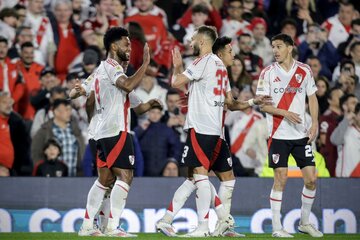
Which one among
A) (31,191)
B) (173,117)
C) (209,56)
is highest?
(209,56)

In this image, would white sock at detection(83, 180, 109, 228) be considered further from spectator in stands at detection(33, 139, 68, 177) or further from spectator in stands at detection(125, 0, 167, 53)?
spectator in stands at detection(125, 0, 167, 53)

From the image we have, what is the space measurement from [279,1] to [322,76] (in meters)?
2.89

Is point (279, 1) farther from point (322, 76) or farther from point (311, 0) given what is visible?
point (322, 76)

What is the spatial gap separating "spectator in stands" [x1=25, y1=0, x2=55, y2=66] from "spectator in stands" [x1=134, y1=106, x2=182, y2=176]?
3066mm

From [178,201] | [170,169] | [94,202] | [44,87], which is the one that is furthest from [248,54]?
[94,202]

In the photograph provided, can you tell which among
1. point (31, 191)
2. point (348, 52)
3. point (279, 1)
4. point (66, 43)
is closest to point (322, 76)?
point (348, 52)

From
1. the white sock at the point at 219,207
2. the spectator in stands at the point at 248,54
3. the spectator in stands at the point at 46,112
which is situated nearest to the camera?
the white sock at the point at 219,207

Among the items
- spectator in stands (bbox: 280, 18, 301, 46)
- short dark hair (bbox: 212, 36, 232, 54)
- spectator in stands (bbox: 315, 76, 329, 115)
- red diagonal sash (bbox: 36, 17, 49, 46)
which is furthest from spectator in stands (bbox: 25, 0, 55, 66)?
short dark hair (bbox: 212, 36, 232, 54)

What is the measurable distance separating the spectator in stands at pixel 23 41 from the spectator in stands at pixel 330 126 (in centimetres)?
534

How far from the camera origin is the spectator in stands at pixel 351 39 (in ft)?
62.6

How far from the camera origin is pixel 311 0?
1997cm

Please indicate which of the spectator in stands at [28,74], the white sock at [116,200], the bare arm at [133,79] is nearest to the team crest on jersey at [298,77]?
the bare arm at [133,79]

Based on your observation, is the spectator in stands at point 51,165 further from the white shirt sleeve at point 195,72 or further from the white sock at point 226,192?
the white shirt sleeve at point 195,72

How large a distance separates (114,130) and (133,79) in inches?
28.4
